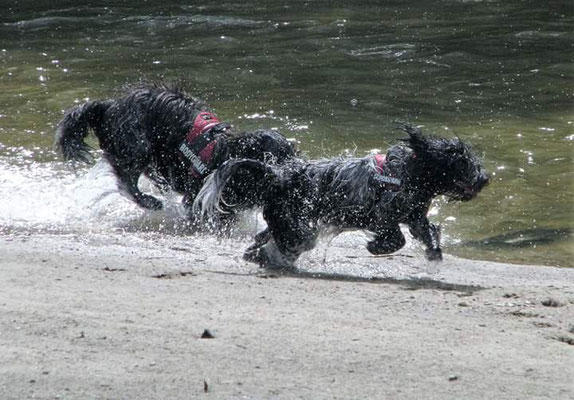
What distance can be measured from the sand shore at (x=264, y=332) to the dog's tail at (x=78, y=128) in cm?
160

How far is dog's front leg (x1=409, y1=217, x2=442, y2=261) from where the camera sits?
6.55m

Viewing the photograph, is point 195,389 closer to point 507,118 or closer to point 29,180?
point 29,180

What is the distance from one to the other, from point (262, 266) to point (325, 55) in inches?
283

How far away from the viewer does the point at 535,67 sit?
12.6 m

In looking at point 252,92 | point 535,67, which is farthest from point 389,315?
A: point 535,67

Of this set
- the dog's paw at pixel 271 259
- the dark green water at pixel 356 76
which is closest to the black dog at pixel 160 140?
the dog's paw at pixel 271 259

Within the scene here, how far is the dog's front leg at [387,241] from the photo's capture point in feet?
21.6

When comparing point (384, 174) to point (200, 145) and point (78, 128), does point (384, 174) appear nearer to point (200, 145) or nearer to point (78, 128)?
point (200, 145)

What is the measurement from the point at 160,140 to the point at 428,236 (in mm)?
A: 2137

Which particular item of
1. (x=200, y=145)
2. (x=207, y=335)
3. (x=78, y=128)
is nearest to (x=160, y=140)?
(x=200, y=145)

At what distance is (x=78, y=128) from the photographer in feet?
25.8

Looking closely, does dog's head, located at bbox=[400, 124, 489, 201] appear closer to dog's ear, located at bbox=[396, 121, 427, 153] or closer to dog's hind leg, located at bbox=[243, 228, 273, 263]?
dog's ear, located at bbox=[396, 121, 427, 153]

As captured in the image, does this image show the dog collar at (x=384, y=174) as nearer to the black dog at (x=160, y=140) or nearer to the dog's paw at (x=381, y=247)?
the dog's paw at (x=381, y=247)

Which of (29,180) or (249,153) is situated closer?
(249,153)
